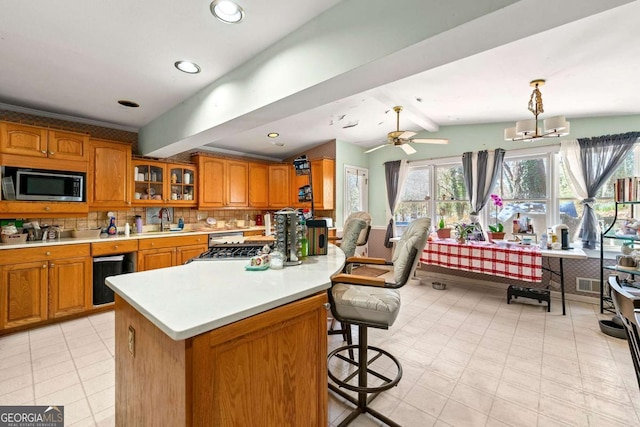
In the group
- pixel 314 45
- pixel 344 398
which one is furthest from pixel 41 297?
pixel 314 45

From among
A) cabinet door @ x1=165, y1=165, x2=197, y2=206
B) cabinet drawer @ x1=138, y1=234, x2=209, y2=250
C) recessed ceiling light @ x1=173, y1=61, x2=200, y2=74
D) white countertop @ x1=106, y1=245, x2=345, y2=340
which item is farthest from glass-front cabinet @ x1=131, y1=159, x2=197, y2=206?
white countertop @ x1=106, y1=245, x2=345, y2=340

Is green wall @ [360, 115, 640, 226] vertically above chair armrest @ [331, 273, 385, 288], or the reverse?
green wall @ [360, 115, 640, 226]

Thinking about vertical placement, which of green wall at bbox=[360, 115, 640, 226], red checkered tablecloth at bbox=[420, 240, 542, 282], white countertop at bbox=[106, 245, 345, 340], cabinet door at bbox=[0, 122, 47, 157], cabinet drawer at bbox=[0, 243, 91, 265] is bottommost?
red checkered tablecloth at bbox=[420, 240, 542, 282]

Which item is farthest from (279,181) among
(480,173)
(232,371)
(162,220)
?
(232,371)

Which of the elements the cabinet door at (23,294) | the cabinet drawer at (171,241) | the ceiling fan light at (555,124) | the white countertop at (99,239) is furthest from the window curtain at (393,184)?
the cabinet door at (23,294)

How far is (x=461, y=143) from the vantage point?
15.6 ft

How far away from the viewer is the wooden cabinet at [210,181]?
4.56 metres

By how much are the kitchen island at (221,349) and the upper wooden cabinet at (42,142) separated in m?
2.79

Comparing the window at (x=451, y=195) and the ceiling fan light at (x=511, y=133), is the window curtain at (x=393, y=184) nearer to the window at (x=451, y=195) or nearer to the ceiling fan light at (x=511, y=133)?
A: the window at (x=451, y=195)

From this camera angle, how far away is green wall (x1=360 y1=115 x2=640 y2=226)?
11.7ft

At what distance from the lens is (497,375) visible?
2129mm

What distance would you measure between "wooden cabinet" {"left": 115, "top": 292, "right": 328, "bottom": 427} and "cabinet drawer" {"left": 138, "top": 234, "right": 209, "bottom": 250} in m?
2.56

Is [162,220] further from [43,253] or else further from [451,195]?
[451,195]

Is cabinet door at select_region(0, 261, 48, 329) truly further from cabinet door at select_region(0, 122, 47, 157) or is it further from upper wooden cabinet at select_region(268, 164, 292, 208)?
upper wooden cabinet at select_region(268, 164, 292, 208)
